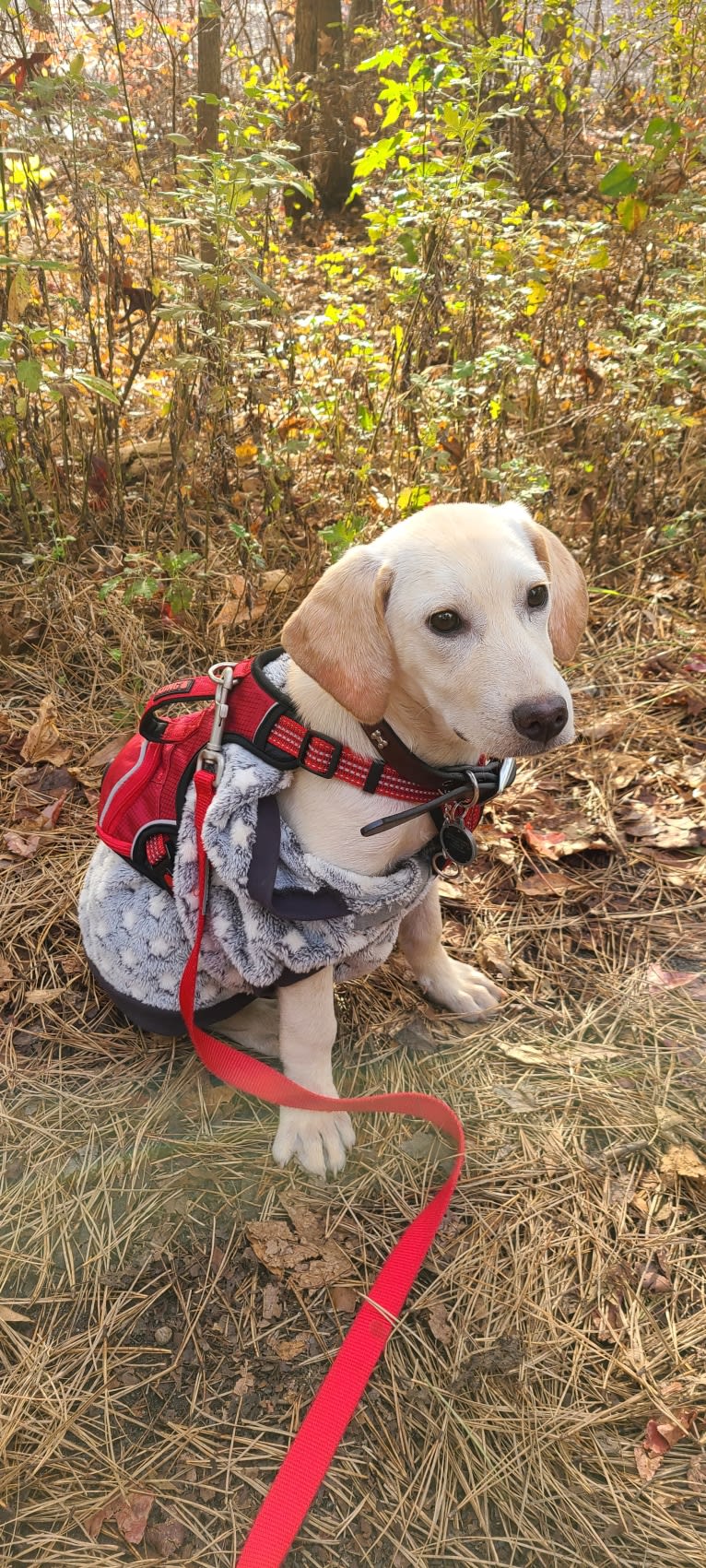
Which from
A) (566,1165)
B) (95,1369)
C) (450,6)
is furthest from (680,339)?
(450,6)

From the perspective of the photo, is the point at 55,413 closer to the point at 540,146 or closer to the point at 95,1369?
the point at 95,1369

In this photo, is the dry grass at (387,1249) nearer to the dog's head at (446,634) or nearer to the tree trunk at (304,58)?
the dog's head at (446,634)

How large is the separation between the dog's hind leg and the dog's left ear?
1138mm

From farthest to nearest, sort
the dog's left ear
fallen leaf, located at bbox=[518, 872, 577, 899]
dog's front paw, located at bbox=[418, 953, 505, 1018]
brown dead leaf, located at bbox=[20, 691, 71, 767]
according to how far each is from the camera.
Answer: brown dead leaf, located at bbox=[20, 691, 71, 767], fallen leaf, located at bbox=[518, 872, 577, 899], dog's front paw, located at bbox=[418, 953, 505, 1018], the dog's left ear

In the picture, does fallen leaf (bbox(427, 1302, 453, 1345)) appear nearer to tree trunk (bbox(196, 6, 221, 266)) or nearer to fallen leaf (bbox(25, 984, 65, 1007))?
fallen leaf (bbox(25, 984, 65, 1007))

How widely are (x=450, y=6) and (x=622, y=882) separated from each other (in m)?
7.01

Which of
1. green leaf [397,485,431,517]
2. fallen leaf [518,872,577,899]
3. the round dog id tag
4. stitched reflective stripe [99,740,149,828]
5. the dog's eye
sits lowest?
fallen leaf [518,872,577,899]

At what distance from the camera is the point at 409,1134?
6.99ft

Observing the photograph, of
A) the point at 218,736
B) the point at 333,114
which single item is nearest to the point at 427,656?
the point at 218,736

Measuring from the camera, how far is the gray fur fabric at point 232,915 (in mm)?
1830

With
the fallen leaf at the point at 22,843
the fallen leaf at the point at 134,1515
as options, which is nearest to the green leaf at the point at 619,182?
the fallen leaf at the point at 22,843

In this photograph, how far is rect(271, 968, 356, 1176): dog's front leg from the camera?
77.9 inches

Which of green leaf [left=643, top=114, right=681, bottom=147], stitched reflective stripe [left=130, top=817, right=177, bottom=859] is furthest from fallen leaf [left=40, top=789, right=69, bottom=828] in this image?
green leaf [left=643, top=114, right=681, bottom=147]

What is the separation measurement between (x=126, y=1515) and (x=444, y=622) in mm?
1578
